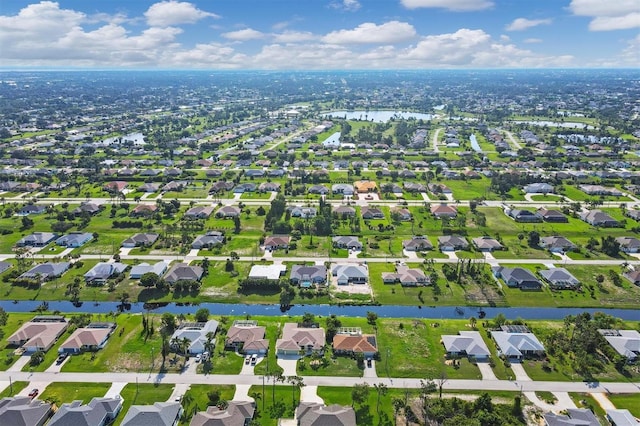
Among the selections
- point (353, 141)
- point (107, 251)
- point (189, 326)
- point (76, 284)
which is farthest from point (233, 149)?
point (189, 326)

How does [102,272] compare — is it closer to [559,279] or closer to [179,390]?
[179,390]

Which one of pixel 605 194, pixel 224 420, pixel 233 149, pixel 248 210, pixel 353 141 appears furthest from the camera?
pixel 353 141

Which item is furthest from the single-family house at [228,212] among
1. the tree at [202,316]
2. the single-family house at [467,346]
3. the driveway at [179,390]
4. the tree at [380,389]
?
the tree at [380,389]

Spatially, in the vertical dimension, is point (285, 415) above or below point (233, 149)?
below

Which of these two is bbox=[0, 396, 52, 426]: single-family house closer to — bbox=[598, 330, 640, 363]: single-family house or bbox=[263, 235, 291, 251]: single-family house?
bbox=[263, 235, 291, 251]: single-family house

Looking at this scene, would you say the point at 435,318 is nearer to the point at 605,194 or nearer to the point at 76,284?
the point at 76,284

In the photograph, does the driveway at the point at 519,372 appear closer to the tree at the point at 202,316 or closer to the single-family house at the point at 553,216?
the tree at the point at 202,316

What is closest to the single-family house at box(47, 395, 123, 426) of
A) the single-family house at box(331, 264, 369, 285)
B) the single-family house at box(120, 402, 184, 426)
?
the single-family house at box(120, 402, 184, 426)

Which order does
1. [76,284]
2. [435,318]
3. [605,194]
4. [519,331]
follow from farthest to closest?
[605,194], [76,284], [435,318], [519,331]
